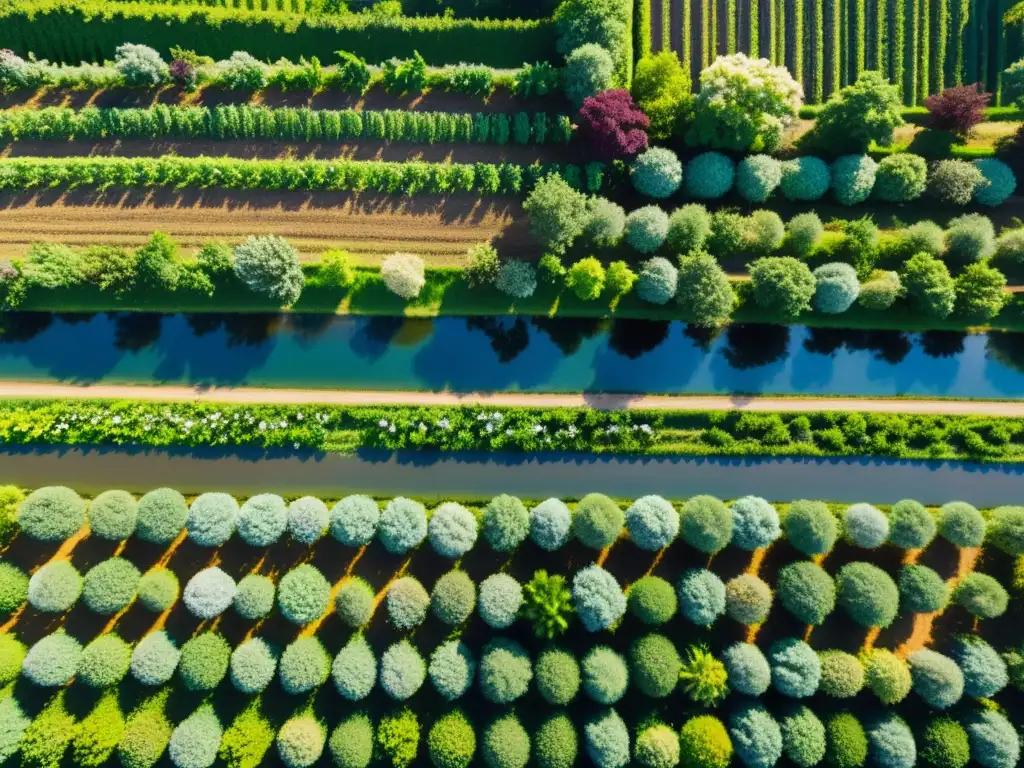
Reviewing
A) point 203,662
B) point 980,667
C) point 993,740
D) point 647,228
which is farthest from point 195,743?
point 993,740

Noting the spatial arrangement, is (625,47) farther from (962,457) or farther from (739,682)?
(739,682)

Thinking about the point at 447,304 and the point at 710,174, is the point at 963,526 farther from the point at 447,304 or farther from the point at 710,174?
the point at 447,304

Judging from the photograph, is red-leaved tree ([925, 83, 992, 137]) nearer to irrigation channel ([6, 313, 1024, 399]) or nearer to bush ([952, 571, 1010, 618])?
irrigation channel ([6, 313, 1024, 399])

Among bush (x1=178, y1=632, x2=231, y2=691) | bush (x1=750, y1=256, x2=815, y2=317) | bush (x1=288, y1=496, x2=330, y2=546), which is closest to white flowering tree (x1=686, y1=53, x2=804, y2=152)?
bush (x1=750, y1=256, x2=815, y2=317)

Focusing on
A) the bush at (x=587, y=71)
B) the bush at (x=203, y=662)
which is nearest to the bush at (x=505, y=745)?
the bush at (x=203, y=662)

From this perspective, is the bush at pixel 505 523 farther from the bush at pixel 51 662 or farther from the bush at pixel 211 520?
the bush at pixel 51 662

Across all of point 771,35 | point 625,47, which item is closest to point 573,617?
point 625,47

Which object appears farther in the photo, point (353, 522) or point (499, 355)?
point (499, 355)
